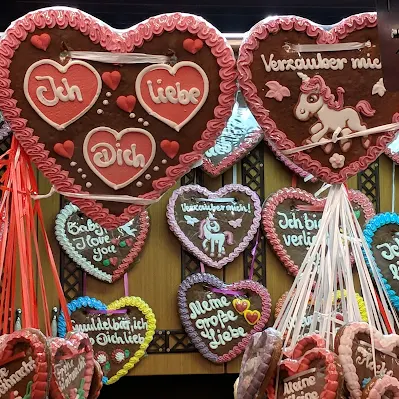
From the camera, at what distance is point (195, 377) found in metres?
2.90

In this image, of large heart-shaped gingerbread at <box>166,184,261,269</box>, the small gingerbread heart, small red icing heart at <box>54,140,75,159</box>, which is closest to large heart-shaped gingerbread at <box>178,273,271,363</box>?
the small gingerbread heart

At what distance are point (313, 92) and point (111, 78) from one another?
0.45 m

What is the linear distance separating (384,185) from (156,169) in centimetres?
173

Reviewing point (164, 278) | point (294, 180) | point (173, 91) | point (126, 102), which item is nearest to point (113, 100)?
point (126, 102)

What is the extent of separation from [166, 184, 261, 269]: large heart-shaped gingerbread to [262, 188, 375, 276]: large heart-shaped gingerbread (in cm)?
7

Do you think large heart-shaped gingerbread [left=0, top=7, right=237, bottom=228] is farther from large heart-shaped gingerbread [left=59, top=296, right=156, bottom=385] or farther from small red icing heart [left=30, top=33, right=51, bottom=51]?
large heart-shaped gingerbread [left=59, top=296, right=156, bottom=385]

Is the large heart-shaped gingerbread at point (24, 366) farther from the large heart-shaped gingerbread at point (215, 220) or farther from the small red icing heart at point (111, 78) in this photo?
the large heart-shaped gingerbread at point (215, 220)

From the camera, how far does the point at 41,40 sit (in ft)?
4.72

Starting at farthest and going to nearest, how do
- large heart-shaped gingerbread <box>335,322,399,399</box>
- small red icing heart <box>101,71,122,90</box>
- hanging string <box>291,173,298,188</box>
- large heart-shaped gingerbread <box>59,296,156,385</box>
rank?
hanging string <box>291,173,298,188</box> < large heart-shaped gingerbread <box>59,296,156,385</box> < small red icing heart <box>101,71,122,90</box> < large heart-shaped gingerbread <box>335,322,399,399</box>

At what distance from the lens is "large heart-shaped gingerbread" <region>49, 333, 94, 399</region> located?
1.30 meters

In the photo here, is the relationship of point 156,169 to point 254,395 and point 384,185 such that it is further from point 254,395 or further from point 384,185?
point 384,185

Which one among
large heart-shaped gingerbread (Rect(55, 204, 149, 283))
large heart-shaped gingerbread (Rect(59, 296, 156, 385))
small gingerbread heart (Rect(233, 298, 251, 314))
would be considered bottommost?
large heart-shaped gingerbread (Rect(59, 296, 156, 385))

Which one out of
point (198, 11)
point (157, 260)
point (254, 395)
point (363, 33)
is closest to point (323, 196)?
point (157, 260)

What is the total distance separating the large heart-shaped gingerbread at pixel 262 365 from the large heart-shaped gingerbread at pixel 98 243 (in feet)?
4.42
